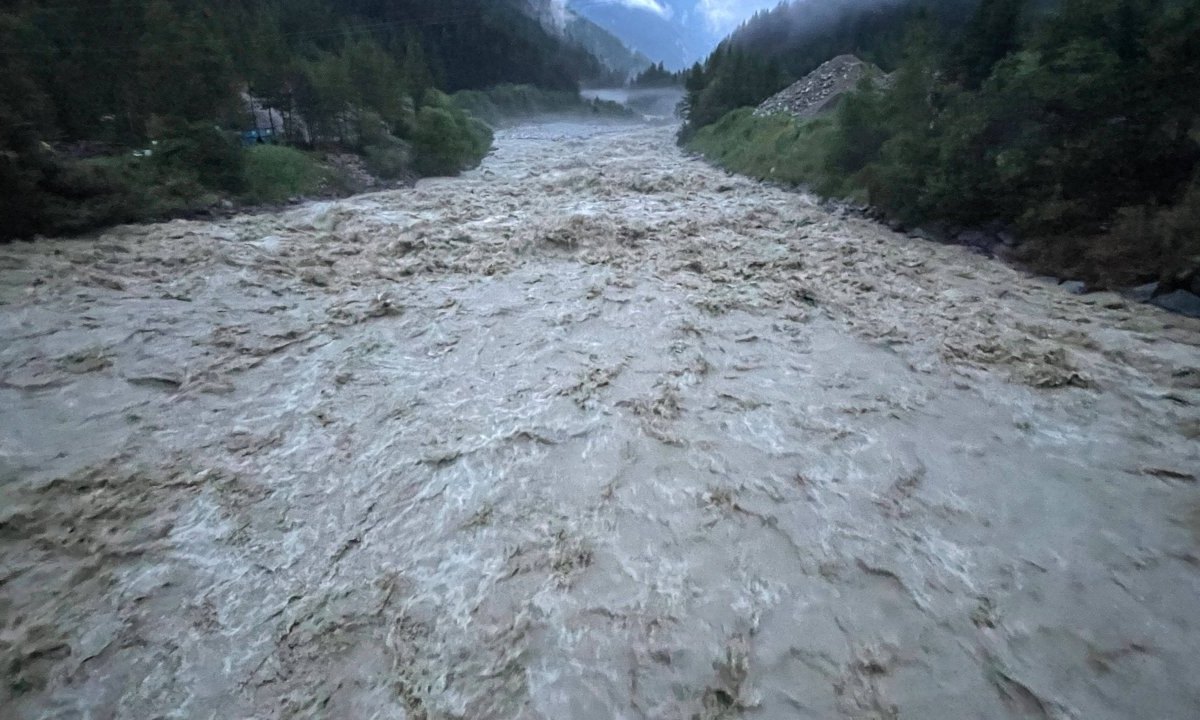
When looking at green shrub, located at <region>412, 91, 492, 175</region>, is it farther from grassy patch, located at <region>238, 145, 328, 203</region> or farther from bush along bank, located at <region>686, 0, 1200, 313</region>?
bush along bank, located at <region>686, 0, 1200, 313</region>

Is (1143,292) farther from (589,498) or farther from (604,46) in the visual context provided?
(604,46)

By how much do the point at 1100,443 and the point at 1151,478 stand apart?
39 centimetres

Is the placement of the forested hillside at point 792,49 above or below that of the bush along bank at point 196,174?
above

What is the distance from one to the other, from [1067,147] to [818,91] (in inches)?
655

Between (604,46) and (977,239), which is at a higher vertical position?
(604,46)

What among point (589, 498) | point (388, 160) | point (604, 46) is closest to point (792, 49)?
point (388, 160)

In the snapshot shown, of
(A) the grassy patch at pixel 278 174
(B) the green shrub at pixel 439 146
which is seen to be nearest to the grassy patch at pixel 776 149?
(B) the green shrub at pixel 439 146

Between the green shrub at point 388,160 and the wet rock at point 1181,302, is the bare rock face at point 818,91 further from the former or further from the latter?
the wet rock at point 1181,302

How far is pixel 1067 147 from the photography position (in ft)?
23.2

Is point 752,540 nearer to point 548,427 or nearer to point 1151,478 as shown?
point 548,427

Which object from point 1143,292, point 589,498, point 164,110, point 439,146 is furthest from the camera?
point 439,146

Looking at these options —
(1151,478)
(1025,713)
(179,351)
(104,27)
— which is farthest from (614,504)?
(104,27)

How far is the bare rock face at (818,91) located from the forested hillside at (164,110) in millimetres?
11031

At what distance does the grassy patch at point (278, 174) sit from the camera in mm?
10875
